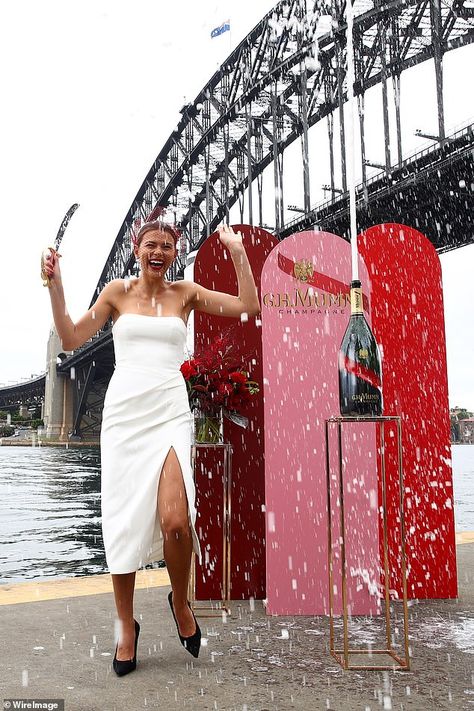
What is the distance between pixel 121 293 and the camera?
2.30 m

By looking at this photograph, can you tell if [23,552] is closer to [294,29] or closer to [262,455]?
[262,455]

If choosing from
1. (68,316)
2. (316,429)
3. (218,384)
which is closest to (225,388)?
(218,384)

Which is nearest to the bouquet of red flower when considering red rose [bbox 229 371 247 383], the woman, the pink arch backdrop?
red rose [bbox 229 371 247 383]

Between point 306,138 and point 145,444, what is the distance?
23213mm

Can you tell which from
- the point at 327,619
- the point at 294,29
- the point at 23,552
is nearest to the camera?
the point at 327,619

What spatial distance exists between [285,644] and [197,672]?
0.41m

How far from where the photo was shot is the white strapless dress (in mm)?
2078

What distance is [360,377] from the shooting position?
6.70 feet

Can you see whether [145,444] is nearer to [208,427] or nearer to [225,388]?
[225,388]

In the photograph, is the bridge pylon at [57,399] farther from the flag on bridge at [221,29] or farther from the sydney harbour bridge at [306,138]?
the flag on bridge at [221,29]

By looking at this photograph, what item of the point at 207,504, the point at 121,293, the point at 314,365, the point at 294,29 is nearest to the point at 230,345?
the point at 314,365

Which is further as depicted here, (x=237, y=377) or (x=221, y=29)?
(x=221, y=29)

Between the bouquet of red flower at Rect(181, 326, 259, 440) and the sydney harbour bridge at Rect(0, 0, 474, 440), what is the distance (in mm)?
556

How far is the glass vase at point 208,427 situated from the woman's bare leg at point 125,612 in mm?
973
